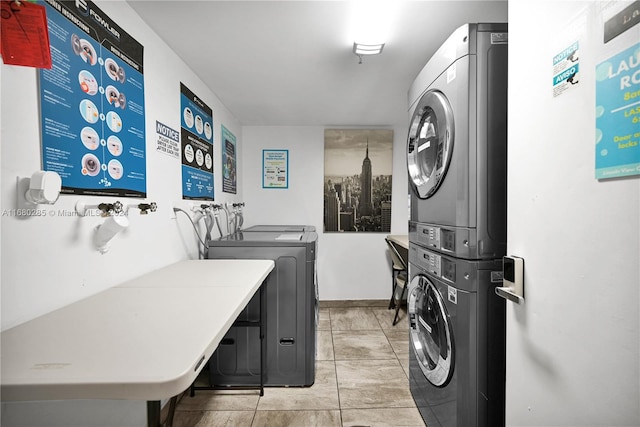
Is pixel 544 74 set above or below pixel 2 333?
above

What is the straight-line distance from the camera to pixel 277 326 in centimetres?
193

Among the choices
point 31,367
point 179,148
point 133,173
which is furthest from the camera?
point 179,148

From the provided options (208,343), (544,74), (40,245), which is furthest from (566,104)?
(40,245)

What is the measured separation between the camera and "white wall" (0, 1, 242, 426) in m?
0.84

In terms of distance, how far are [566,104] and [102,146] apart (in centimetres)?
162

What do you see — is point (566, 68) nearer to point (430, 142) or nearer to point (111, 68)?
point (430, 142)

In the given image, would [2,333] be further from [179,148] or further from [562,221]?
[562,221]

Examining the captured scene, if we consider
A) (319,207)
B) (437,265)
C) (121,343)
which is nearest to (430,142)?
(437,265)

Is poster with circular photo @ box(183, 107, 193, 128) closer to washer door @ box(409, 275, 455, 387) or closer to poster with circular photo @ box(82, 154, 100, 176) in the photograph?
poster with circular photo @ box(82, 154, 100, 176)

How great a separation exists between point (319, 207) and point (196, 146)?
5.67 feet

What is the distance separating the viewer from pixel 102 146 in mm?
1188

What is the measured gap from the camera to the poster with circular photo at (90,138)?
1.09 meters

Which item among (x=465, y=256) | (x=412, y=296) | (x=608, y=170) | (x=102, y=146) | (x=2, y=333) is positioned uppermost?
(x=102, y=146)

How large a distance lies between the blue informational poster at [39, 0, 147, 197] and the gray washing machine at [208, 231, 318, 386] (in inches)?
30.6
